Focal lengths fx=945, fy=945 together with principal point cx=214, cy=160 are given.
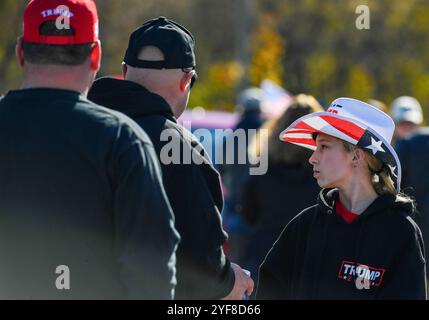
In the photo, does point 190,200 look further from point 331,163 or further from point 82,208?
point 331,163

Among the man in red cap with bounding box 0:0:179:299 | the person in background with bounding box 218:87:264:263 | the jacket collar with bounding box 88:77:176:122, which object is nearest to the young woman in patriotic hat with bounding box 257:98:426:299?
the jacket collar with bounding box 88:77:176:122

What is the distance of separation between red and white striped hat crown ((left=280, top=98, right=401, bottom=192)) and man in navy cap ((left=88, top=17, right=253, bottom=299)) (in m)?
0.65

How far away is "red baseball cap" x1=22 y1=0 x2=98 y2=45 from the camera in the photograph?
10.5 feet

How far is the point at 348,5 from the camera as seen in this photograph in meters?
29.0

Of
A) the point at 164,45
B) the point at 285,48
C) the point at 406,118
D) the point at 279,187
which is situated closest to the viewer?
the point at 164,45

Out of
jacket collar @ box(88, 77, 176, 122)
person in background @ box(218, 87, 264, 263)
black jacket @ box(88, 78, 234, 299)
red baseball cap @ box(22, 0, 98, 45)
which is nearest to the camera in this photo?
red baseball cap @ box(22, 0, 98, 45)

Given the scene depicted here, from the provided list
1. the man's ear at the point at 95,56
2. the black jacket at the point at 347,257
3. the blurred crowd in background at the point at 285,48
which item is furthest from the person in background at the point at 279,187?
the blurred crowd in background at the point at 285,48

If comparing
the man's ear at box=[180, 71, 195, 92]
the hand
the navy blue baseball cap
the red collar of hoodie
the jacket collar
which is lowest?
the hand

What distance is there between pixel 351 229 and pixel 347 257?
0.12m

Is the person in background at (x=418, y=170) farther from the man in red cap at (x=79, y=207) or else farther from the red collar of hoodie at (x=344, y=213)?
the man in red cap at (x=79, y=207)

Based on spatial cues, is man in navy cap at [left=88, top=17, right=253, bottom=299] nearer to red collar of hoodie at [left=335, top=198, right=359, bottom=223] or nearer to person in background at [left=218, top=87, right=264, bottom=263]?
red collar of hoodie at [left=335, top=198, right=359, bottom=223]

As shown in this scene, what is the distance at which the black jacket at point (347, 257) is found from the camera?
12.6ft

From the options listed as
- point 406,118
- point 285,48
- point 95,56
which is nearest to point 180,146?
point 95,56

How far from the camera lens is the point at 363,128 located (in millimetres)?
4109
